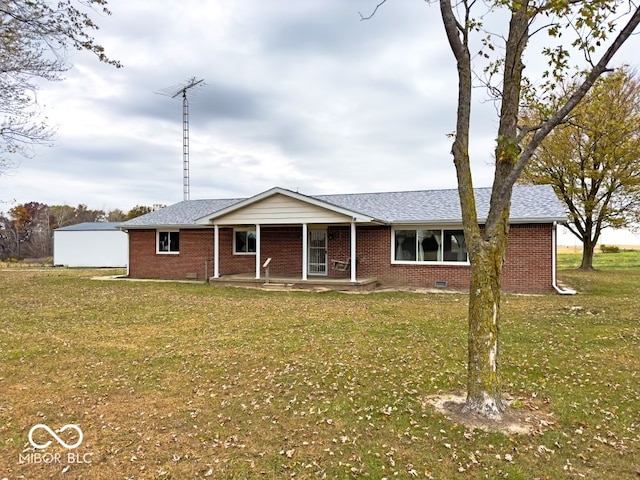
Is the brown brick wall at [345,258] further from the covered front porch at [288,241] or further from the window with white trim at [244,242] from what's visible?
the window with white trim at [244,242]

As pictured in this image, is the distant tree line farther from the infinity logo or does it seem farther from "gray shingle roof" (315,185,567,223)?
the infinity logo

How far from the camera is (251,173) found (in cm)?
2997

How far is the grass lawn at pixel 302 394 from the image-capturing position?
3.52m

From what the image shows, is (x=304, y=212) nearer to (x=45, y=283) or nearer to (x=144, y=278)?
(x=144, y=278)

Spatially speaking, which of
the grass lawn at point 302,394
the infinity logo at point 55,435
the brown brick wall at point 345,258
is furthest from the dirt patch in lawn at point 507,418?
the brown brick wall at point 345,258

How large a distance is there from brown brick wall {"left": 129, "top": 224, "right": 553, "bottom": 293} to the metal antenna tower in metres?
7.90

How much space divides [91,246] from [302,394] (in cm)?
3335

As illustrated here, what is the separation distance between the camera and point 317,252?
18.1 metres

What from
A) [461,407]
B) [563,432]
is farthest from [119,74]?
[563,432]

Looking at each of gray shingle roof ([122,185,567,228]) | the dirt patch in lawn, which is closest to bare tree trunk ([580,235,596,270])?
gray shingle roof ([122,185,567,228])

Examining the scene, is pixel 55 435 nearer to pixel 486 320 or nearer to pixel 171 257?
pixel 486 320

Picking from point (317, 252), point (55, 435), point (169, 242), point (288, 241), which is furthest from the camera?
point (169, 242)

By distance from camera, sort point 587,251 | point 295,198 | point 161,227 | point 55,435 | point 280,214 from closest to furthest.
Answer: point 55,435
point 295,198
point 280,214
point 161,227
point 587,251

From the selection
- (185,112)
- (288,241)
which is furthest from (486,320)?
(185,112)
